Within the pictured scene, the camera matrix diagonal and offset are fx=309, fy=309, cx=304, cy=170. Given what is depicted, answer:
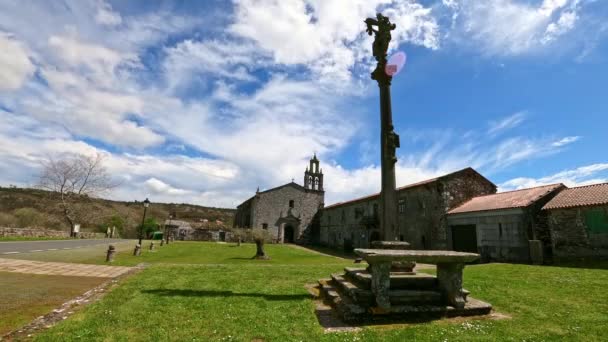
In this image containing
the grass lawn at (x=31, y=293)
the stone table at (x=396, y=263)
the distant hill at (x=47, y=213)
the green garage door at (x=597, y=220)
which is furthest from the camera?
the distant hill at (x=47, y=213)

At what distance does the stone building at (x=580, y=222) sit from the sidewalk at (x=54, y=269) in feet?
65.1

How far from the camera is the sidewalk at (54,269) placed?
31.1 feet

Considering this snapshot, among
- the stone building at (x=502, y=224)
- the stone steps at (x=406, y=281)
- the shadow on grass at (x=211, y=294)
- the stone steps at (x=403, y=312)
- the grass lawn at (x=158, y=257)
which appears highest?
the stone building at (x=502, y=224)

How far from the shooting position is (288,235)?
44.0 m

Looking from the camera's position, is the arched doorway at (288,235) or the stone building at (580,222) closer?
the stone building at (580,222)

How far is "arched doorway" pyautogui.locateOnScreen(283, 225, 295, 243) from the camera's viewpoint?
1719 inches

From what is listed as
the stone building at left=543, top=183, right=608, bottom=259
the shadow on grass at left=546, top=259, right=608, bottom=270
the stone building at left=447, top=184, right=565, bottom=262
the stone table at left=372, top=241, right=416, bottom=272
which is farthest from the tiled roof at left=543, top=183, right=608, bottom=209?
the stone table at left=372, top=241, right=416, bottom=272

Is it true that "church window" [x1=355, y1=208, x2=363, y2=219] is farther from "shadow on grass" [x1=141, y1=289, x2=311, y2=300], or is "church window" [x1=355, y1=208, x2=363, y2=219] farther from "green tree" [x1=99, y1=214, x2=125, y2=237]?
"green tree" [x1=99, y1=214, x2=125, y2=237]

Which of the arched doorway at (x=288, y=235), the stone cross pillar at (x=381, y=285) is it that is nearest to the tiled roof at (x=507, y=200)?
the stone cross pillar at (x=381, y=285)

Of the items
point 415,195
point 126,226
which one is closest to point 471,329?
point 415,195

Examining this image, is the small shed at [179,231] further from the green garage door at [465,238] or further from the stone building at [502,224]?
the green garage door at [465,238]

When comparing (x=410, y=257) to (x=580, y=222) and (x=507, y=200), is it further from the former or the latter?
(x=507, y=200)

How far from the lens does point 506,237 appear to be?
17250 millimetres

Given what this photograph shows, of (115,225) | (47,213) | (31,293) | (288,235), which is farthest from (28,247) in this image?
(47,213)
